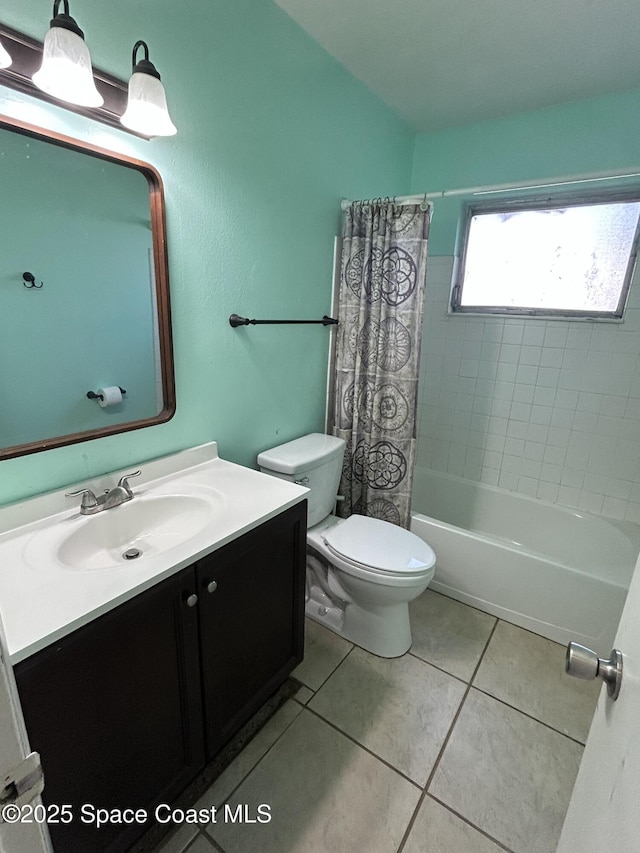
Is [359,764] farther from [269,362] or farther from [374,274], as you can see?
[374,274]

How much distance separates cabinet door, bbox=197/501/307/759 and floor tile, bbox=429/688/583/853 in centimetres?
62

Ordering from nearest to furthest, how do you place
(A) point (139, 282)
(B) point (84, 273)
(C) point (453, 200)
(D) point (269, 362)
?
(B) point (84, 273)
(A) point (139, 282)
(D) point (269, 362)
(C) point (453, 200)

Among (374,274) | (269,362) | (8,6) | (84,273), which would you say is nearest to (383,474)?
(269,362)

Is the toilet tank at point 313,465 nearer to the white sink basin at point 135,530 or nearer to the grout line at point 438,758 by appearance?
the white sink basin at point 135,530

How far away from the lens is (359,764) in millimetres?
1327

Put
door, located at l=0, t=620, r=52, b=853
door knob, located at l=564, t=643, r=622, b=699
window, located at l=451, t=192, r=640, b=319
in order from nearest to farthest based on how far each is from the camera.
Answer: door, located at l=0, t=620, r=52, b=853 < door knob, located at l=564, t=643, r=622, b=699 < window, located at l=451, t=192, r=640, b=319

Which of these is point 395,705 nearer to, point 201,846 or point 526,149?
point 201,846

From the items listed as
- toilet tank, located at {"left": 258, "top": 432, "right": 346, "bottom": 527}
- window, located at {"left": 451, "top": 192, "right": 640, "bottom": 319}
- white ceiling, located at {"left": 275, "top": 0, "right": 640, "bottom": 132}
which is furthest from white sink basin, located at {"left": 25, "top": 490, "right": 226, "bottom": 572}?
window, located at {"left": 451, "top": 192, "right": 640, "bottom": 319}

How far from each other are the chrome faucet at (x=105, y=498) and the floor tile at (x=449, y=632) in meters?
1.36

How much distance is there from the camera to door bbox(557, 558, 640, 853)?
46cm

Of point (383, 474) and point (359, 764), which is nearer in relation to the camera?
point (359, 764)

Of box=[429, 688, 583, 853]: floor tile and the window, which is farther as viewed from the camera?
the window

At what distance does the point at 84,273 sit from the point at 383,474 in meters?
1.51

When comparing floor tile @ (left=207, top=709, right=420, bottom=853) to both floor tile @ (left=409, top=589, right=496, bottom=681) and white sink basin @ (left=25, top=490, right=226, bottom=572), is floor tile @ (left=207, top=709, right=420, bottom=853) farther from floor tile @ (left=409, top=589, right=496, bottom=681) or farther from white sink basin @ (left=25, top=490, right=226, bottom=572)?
white sink basin @ (left=25, top=490, right=226, bottom=572)
